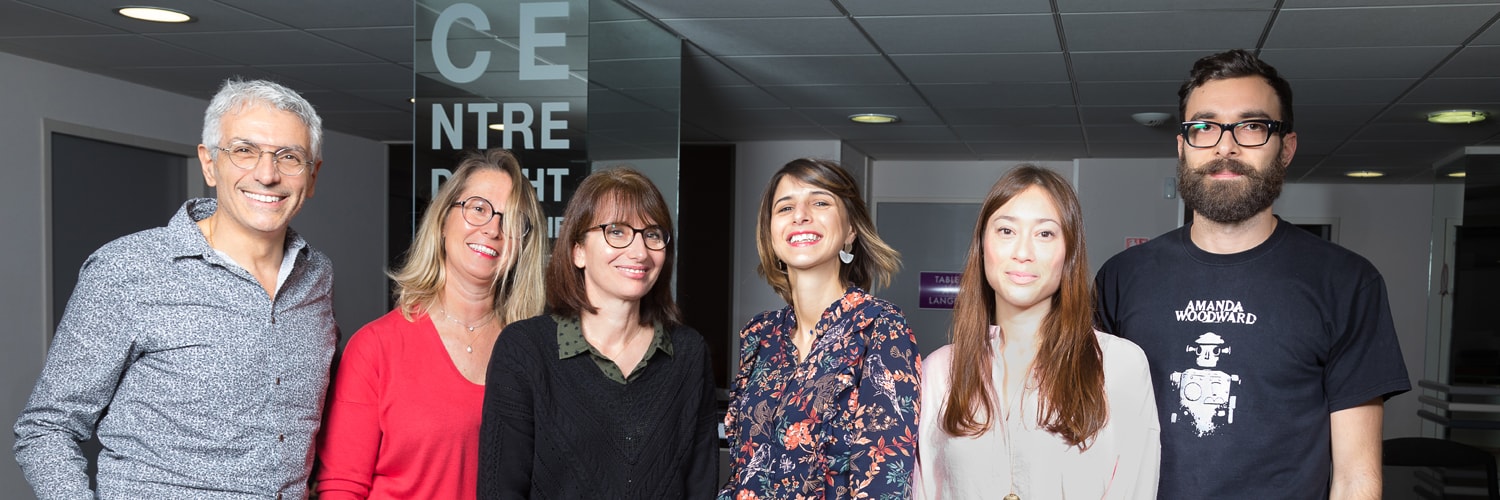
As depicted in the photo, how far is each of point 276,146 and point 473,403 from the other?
623mm

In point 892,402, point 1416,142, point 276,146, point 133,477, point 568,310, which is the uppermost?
point 1416,142

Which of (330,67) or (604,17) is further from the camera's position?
(330,67)

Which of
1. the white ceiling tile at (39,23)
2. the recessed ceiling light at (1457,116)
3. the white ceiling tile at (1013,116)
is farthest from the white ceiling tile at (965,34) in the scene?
the white ceiling tile at (39,23)

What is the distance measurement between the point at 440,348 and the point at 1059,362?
4.03 ft

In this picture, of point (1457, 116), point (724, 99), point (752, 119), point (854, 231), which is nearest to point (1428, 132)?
point (1457, 116)

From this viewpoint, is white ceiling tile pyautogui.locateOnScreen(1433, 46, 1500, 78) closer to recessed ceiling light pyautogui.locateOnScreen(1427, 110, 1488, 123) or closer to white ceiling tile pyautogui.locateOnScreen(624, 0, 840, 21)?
recessed ceiling light pyautogui.locateOnScreen(1427, 110, 1488, 123)

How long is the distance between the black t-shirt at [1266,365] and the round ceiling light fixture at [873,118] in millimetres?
4477

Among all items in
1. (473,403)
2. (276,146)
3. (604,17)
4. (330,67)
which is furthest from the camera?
(330,67)

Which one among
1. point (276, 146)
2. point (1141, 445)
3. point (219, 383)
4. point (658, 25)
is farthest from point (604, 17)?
point (1141, 445)

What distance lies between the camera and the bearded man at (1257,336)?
205 centimetres

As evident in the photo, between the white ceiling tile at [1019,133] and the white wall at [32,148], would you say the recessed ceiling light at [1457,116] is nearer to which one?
the white ceiling tile at [1019,133]

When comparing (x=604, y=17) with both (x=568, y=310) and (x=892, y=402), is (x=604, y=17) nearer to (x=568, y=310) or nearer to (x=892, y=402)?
(x=568, y=310)

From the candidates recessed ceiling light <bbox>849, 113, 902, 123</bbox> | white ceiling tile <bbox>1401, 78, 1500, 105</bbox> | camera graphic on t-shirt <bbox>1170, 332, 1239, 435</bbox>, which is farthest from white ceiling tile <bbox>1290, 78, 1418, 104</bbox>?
camera graphic on t-shirt <bbox>1170, 332, 1239, 435</bbox>

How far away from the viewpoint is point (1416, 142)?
22.9 feet
